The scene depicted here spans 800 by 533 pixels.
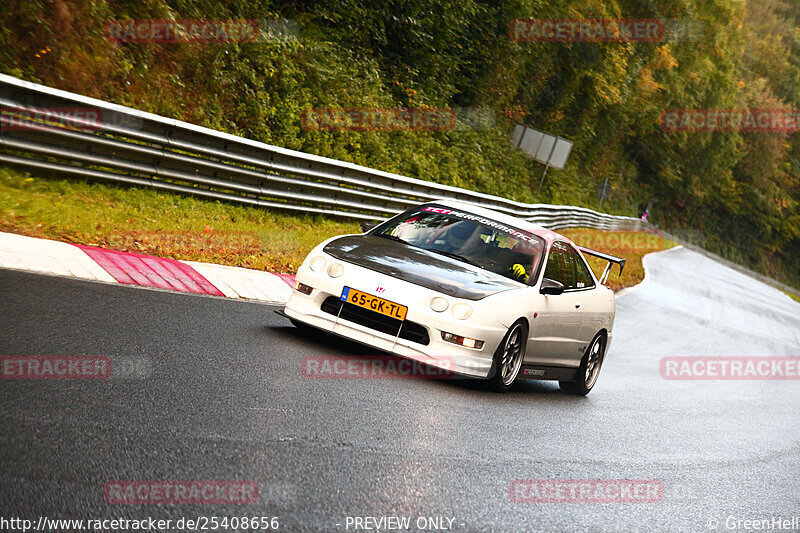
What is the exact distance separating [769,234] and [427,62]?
57.7m

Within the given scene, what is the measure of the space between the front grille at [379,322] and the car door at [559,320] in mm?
1336

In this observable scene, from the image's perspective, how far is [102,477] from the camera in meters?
3.99

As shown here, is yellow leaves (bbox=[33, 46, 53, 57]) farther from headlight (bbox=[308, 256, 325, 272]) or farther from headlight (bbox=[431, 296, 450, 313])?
headlight (bbox=[431, 296, 450, 313])

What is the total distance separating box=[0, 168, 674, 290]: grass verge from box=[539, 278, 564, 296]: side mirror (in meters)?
4.20

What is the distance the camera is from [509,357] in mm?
7930

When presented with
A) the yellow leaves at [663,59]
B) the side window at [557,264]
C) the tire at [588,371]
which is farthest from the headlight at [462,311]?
the yellow leaves at [663,59]

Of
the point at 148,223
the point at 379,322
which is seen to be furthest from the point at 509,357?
the point at 148,223

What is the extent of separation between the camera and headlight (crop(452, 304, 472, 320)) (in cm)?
732

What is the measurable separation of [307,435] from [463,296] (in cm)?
246

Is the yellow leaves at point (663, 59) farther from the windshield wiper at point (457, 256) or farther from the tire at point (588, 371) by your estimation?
the windshield wiper at point (457, 256)

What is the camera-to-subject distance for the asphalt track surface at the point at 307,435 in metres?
4.25

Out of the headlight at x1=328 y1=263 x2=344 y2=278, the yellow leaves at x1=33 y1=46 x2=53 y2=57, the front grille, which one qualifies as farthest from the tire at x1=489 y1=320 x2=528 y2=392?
the yellow leaves at x1=33 y1=46 x2=53 y2=57

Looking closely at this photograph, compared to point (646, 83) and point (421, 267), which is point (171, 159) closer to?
point (421, 267)

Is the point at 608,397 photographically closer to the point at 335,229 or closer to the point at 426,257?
the point at 426,257
